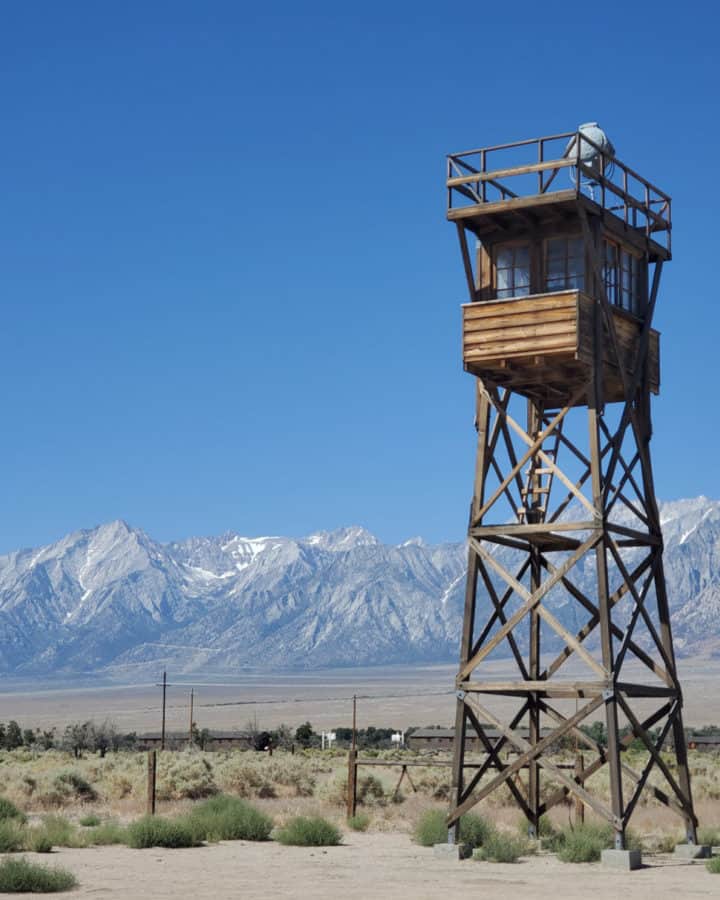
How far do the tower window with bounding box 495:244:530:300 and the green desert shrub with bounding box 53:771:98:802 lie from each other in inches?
779

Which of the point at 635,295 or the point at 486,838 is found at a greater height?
the point at 635,295

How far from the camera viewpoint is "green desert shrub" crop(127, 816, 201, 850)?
26438 mm

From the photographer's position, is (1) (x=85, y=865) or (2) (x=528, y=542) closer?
(1) (x=85, y=865)

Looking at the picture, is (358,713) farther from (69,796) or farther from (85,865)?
(85,865)

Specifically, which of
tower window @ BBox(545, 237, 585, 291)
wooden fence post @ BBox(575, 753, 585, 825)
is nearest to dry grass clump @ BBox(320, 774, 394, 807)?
wooden fence post @ BBox(575, 753, 585, 825)

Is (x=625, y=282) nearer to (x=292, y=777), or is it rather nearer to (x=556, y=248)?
(x=556, y=248)

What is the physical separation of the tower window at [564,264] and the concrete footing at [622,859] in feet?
29.3

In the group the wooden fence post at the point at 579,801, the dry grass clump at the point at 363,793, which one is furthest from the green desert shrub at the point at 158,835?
the dry grass clump at the point at 363,793

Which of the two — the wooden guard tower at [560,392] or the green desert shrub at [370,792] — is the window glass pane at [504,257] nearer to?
the wooden guard tower at [560,392]

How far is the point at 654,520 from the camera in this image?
2616 centimetres

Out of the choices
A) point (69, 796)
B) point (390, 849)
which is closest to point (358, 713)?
point (69, 796)

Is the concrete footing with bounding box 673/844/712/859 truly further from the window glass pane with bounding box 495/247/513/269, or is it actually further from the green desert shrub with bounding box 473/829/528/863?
the window glass pane with bounding box 495/247/513/269

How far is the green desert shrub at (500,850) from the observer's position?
2375cm

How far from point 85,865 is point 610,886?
8008 millimetres
